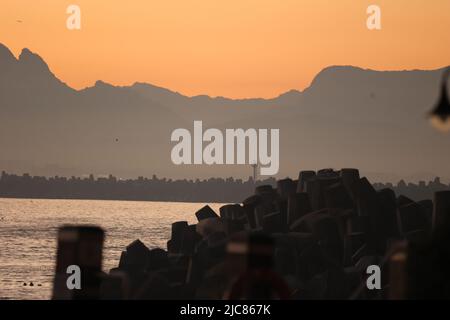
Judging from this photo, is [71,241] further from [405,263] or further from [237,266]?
[405,263]

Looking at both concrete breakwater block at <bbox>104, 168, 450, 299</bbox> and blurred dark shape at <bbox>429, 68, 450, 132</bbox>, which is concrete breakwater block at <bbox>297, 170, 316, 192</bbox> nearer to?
concrete breakwater block at <bbox>104, 168, 450, 299</bbox>

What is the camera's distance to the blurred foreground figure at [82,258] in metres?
10.4

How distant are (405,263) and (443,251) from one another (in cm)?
96

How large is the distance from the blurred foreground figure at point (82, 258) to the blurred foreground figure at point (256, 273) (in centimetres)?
147

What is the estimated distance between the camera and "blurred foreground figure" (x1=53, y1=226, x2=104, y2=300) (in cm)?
1038

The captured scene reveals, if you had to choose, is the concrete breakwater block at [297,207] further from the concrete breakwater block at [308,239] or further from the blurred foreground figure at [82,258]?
the blurred foreground figure at [82,258]

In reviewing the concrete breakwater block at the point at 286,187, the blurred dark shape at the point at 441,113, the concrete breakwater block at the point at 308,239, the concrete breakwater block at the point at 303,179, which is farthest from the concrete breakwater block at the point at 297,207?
the blurred dark shape at the point at 441,113

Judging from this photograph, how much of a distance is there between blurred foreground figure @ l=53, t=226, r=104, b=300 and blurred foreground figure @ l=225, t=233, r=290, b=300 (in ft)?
4.84

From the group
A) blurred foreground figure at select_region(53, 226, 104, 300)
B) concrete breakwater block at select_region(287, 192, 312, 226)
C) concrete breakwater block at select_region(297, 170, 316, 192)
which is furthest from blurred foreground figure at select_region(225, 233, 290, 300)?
concrete breakwater block at select_region(297, 170, 316, 192)

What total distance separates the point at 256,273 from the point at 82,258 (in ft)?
7.55

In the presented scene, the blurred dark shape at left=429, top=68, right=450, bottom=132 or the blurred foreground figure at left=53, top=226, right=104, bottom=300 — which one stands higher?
the blurred dark shape at left=429, top=68, right=450, bottom=132

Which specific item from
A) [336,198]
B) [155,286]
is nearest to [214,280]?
[155,286]

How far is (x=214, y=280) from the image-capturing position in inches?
905
